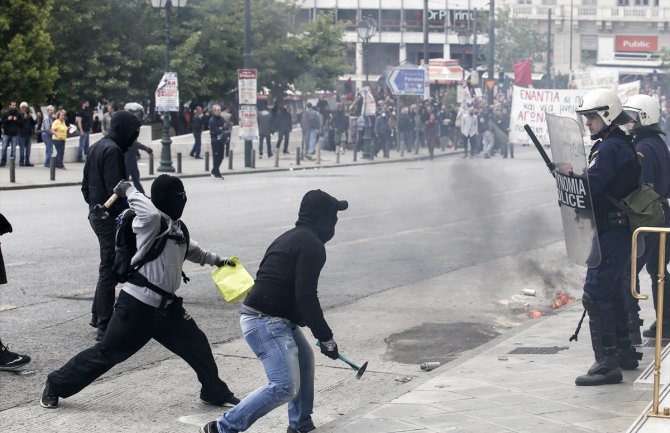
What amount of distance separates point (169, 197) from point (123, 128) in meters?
2.05

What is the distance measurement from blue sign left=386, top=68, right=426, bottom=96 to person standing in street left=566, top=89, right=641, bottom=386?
3520 centimetres

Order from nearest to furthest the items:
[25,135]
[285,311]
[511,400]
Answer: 1. [285,311]
2. [511,400]
3. [25,135]

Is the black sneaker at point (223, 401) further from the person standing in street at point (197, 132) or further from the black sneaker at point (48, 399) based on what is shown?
the person standing in street at point (197, 132)

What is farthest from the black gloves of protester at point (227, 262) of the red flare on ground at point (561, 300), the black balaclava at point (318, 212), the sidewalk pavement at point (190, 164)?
the sidewalk pavement at point (190, 164)

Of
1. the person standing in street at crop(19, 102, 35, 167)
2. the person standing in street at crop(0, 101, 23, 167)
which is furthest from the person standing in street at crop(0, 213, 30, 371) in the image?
the person standing in street at crop(19, 102, 35, 167)

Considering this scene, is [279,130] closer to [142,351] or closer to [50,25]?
[50,25]

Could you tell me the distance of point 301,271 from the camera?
6062mm

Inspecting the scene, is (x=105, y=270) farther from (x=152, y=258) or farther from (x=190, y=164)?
(x=190, y=164)

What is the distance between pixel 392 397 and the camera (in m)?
7.46

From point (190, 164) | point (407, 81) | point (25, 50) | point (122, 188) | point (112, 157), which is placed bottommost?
point (190, 164)

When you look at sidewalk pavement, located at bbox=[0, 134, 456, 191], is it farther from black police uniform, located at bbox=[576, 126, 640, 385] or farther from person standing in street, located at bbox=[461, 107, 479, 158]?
black police uniform, located at bbox=[576, 126, 640, 385]

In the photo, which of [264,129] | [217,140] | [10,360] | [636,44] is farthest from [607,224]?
[636,44]

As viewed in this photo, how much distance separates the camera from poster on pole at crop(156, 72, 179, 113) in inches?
1180

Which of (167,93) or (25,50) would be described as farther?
(25,50)
